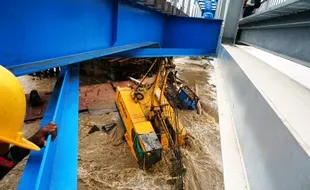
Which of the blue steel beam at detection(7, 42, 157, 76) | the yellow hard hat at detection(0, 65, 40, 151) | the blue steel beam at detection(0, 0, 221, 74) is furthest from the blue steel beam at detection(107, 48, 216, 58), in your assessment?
the yellow hard hat at detection(0, 65, 40, 151)

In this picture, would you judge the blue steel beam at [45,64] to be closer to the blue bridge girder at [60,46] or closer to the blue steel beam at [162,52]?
the blue bridge girder at [60,46]

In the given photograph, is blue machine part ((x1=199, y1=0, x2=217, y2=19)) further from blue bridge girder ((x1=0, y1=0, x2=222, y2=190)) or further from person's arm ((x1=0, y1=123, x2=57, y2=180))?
person's arm ((x1=0, y1=123, x2=57, y2=180))

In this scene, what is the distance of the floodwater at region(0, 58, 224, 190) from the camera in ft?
15.8

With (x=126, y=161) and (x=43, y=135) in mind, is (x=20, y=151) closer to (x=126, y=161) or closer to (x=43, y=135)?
(x=43, y=135)

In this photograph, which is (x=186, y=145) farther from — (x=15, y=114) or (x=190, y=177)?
(x=15, y=114)

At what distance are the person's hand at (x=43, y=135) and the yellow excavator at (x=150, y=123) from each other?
12.1 feet

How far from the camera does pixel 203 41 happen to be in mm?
4281

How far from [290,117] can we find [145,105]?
210 inches

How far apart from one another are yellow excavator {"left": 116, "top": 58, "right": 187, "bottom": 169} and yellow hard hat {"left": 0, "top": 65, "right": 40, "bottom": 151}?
394 centimetres

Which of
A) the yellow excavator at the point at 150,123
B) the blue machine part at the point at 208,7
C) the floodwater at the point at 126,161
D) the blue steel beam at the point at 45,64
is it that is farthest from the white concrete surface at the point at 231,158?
the blue machine part at the point at 208,7

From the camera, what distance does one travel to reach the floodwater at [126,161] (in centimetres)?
480

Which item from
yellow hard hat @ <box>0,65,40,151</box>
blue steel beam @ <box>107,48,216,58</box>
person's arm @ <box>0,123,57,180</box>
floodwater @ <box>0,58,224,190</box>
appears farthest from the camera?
floodwater @ <box>0,58,224,190</box>

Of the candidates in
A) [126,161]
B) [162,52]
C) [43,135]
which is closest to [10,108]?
[43,135]

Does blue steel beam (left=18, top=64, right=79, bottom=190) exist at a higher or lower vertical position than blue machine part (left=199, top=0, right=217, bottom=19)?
lower
